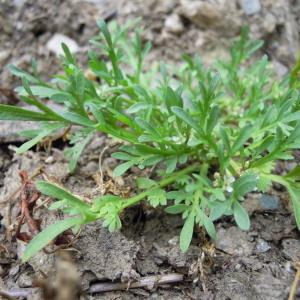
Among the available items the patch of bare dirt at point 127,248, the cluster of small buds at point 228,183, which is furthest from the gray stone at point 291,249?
the cluster of small buds at point 228,183

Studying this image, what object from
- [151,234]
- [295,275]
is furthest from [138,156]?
[295,275]

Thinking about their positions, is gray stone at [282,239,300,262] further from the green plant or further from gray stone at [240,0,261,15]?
gray stone at [240,0,261,15]

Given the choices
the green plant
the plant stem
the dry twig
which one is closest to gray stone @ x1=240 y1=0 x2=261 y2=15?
the green plant

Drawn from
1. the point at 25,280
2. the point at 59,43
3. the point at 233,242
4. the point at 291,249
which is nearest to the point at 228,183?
the point at 233,242

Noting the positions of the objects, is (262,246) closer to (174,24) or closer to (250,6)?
(174,24)

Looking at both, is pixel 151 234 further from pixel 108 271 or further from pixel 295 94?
pixel 295 94

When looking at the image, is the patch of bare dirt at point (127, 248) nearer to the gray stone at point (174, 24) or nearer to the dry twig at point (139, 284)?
the dry twig at point (139, 284)
